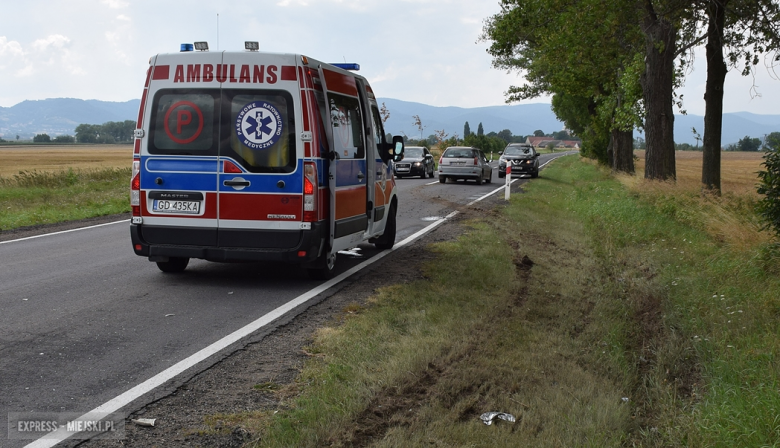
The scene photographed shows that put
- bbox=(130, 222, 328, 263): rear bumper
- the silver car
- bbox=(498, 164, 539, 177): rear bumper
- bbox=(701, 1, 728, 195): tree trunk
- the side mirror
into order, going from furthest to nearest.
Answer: bbox=(498, 164, 539, 177): rear bumper → the silver car → bbox=(701, 1, 728, 195): tree trunk → the side mirror → bbox=(130, 222, 328, 263): rear bumper

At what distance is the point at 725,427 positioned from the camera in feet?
12.8

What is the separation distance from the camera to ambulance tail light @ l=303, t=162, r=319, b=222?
7.59m

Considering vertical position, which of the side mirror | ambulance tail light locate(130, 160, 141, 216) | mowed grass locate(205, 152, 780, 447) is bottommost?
mowed grass locate(205, 152, 780, 447)

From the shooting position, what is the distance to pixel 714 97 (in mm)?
17859

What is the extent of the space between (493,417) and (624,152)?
106 feet

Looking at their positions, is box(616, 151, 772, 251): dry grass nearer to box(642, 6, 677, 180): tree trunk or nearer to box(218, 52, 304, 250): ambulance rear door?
box(642, 6, 677, 180): tree trunk

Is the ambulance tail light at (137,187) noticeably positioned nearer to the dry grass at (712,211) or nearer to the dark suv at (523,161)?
the dry grass at (712,211)

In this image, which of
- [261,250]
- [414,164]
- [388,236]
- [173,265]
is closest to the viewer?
[261,250]

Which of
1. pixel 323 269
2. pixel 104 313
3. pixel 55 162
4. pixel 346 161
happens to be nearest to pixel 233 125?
pixel 346 161

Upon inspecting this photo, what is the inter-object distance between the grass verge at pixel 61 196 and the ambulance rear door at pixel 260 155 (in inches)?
306

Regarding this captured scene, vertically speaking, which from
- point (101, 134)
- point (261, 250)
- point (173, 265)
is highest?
point (101, 134)

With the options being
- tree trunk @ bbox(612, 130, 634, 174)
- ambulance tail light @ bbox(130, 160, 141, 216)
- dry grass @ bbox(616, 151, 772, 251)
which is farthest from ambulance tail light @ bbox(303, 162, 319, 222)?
tree trunk @ bbox(612, 130, 634, 174)

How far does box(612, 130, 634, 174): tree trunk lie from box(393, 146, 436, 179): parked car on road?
9.17m

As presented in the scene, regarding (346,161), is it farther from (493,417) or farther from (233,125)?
(493,417)
